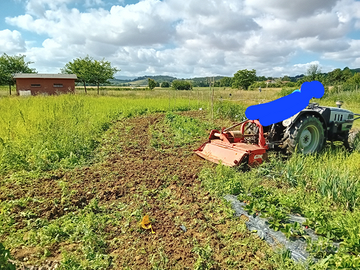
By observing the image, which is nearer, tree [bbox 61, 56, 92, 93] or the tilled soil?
the tilled soil

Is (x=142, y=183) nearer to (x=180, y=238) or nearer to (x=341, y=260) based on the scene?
(x=180, y=238)

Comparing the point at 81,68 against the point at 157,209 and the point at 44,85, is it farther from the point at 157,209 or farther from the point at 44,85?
the point at 157,209

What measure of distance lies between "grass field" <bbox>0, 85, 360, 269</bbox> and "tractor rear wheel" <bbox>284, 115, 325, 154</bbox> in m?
0.53

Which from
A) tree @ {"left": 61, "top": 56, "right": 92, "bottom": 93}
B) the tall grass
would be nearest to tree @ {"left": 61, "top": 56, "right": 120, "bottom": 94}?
tree @ {"left": 61, "top": 56, "right": 92, "bottom": 93}

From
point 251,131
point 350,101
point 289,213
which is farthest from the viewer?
point 350,101

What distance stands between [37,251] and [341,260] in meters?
3.22

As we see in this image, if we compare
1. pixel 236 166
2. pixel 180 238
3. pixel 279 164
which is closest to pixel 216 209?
pixel 180 238

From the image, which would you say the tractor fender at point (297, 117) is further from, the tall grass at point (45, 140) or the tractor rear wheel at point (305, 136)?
the tall grass at point (45, 140)

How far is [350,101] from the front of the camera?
60.3ft

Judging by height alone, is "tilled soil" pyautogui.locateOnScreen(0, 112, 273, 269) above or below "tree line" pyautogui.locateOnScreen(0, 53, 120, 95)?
below

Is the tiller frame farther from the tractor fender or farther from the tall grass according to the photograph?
the tall grass

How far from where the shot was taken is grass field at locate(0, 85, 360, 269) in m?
2.76

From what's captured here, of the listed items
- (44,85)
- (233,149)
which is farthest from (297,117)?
(44,85)

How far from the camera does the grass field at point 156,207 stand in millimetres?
2764
